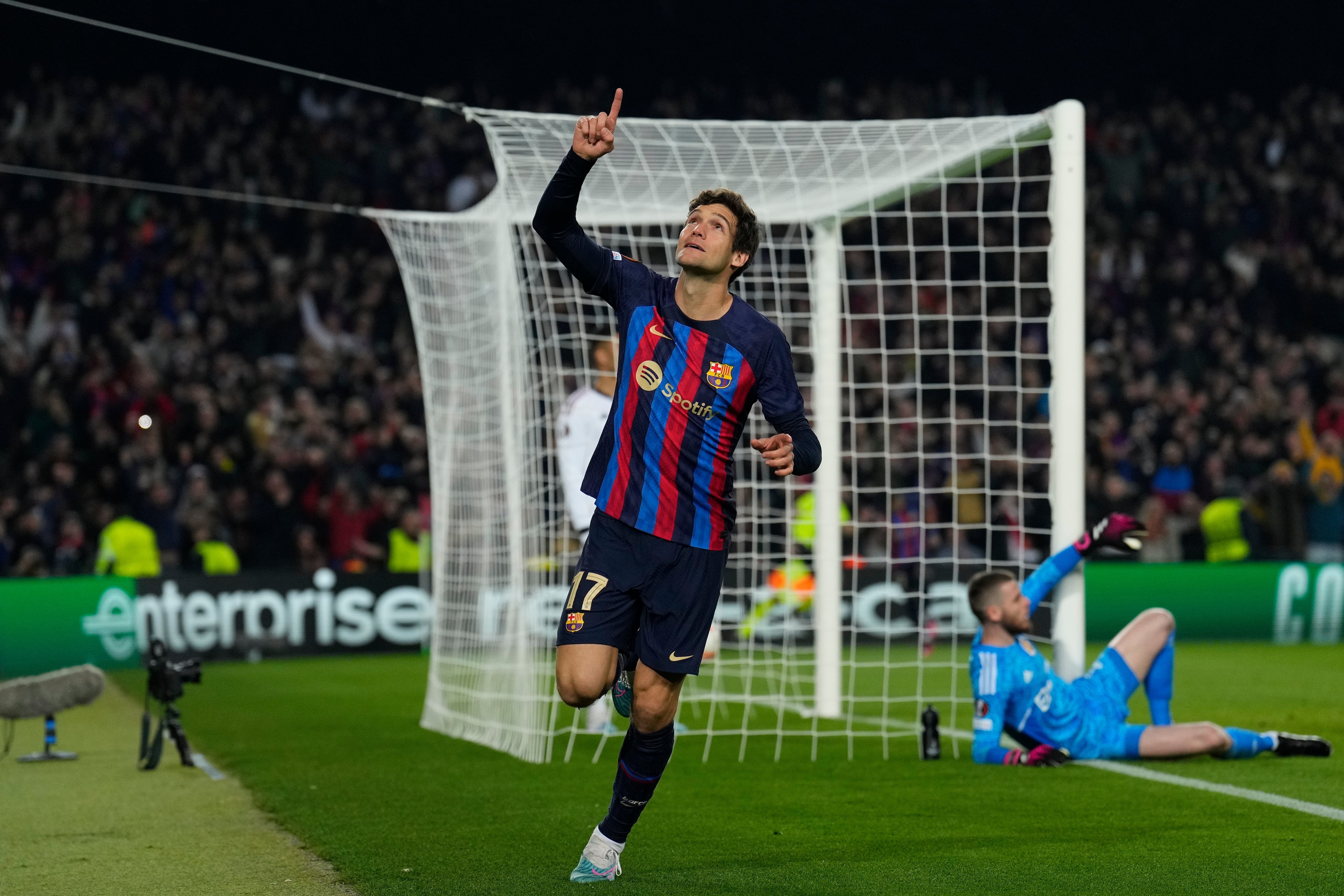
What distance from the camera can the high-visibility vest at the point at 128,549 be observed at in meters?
14.2

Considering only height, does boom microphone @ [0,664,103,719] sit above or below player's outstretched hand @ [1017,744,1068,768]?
above

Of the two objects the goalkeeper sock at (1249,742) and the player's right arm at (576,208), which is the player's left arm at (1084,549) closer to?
the goalkeeper sock at (1249,742)

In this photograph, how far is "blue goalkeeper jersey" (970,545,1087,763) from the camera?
7133 millimetres

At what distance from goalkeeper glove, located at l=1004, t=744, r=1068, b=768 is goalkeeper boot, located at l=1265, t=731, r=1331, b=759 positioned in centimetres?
100

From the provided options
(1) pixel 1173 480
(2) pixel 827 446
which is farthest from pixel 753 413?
(1) pixel 1173 480

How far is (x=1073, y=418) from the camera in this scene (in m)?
7.59

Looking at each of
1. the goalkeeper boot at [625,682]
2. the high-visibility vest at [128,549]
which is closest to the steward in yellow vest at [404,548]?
the high-visibility vest at [128,549]

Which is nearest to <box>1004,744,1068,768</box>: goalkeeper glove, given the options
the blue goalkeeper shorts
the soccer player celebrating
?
the blue goalkeeper shorts

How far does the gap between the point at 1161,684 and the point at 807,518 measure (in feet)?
13.7

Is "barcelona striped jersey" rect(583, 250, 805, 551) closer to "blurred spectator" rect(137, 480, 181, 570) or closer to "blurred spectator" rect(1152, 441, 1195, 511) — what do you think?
"blurred spectator" rect(137, 480, 181, 570)

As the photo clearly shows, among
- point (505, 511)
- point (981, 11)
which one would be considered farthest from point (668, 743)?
point (981, 11)

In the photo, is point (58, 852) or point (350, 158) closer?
point (58, 852)

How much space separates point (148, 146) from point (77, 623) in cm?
722

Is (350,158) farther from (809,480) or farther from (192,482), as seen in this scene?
(809,480)
